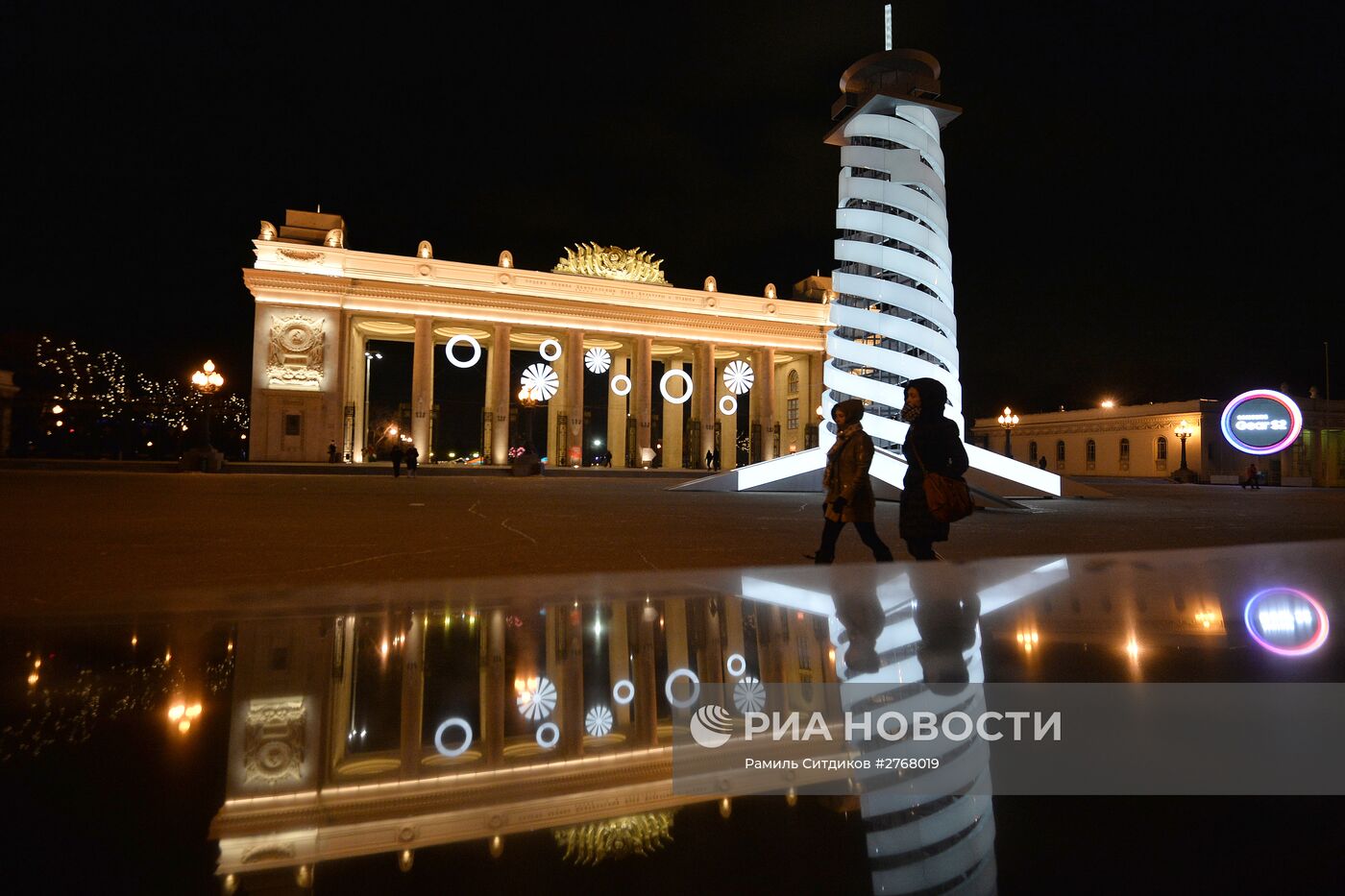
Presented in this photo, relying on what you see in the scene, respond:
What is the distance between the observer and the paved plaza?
4926mm

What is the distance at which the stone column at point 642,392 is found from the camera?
44438mm

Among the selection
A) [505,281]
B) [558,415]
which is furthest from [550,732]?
[558,415]

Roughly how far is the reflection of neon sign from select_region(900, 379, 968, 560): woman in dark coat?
72.3 inches

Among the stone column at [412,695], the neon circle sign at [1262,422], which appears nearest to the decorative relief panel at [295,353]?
the stone column at [412,695]

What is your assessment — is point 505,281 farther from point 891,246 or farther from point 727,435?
point 891,246

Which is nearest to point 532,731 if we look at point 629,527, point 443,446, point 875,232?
point 629,527

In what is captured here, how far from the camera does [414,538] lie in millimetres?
7438

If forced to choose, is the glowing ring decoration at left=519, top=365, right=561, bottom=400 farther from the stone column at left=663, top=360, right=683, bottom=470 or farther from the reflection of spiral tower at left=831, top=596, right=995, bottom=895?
the reflection of spiral tower at left=831, top=596, right=995, bottom=895

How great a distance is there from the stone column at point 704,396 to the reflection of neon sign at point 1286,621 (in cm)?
4282

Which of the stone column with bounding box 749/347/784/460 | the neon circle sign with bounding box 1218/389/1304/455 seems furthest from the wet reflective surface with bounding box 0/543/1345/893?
the stone column with bounding box 749/347/784/460

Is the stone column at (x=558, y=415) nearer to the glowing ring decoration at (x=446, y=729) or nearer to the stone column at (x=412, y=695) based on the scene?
the stone column at (x=412, y=695)

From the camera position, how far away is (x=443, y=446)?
2466 inches

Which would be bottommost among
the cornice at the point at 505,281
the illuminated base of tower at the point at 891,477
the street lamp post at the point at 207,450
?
the illuminated base of tower at the point at 891,477

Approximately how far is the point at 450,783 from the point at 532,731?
38cm
